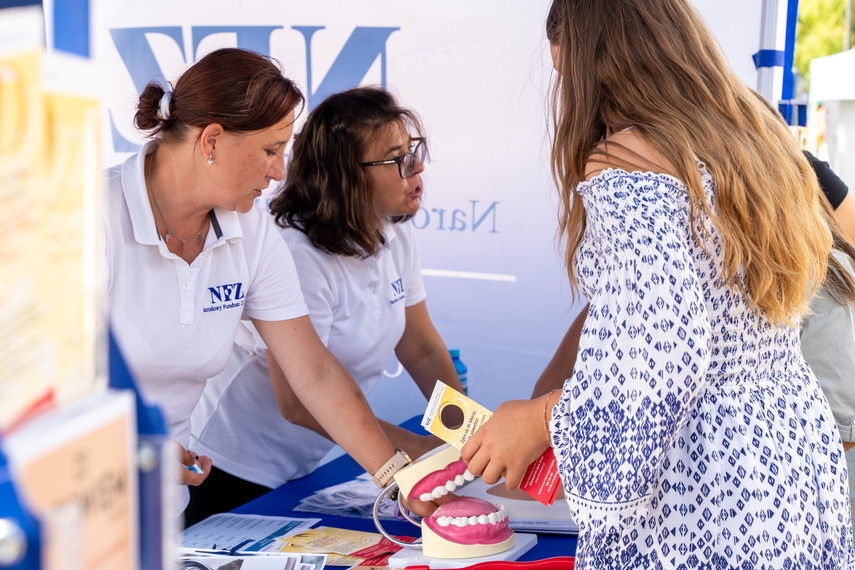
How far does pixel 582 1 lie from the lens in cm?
122

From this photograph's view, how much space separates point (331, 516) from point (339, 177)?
0.92 meters

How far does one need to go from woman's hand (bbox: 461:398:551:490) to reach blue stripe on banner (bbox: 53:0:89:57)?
0.92 m

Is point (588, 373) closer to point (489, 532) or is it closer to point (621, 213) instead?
point (621, 213)

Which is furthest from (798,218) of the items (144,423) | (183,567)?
(183,567)

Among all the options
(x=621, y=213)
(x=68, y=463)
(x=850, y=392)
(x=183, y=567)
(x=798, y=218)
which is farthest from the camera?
(x=850, y=392)

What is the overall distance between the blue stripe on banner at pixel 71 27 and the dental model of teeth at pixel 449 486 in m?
1.12

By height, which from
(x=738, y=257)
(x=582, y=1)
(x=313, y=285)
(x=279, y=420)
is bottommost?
(x=279, y=420)

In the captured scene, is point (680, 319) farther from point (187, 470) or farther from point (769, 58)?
point (769, 58)

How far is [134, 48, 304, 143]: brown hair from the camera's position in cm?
150

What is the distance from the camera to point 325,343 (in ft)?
6.62

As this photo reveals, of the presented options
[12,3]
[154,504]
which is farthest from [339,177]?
[154,504]

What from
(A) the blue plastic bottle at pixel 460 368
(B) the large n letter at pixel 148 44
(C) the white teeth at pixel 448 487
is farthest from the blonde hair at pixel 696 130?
(B) the large n letter at pixel 148 44

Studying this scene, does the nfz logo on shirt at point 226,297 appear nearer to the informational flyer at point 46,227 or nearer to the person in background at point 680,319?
the person in background at point 680,319

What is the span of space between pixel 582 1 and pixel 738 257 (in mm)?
497
